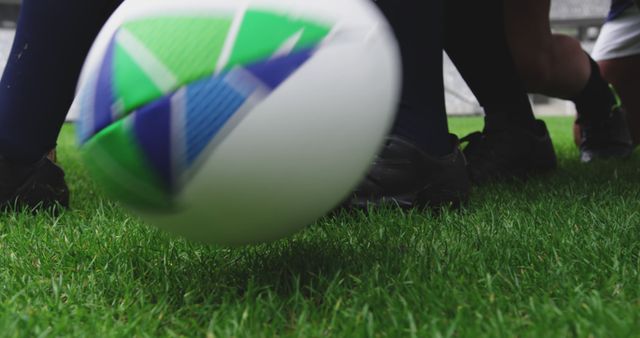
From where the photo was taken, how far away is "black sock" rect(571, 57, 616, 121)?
2.54m

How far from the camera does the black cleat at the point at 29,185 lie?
155 centimetres

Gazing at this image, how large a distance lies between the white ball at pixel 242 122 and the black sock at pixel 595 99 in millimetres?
1933

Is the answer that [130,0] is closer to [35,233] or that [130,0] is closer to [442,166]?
[35,233]

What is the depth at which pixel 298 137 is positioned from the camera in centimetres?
81

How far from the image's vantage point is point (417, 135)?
1.43 m

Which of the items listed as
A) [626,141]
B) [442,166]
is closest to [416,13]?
[442,166]

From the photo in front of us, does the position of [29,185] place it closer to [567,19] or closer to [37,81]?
[37,81]

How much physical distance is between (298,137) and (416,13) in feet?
2.38

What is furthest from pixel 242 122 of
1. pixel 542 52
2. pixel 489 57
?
pixel 542 52

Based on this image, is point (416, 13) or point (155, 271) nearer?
point (155, 271)

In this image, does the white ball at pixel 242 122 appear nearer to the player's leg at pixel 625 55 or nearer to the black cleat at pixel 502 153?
the black cleat at pixel 502 153

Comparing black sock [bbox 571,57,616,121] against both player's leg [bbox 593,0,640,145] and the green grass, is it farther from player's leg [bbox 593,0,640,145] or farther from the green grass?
the green grass

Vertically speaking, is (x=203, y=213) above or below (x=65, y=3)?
below

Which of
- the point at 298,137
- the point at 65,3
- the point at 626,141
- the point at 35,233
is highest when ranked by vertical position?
the point at 65,3
